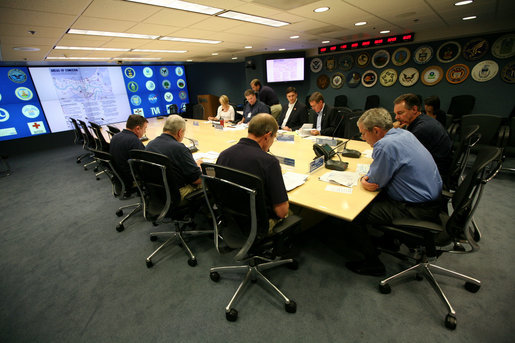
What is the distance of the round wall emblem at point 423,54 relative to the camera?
5332 millimetres

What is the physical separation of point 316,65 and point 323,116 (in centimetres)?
441

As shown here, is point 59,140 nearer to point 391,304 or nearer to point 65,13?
point 65,13

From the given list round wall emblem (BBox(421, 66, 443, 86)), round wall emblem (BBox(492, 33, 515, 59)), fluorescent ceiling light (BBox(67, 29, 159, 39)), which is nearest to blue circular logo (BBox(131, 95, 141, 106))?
fluorescent ceiling light (BBox(67, 29, 159, 39))

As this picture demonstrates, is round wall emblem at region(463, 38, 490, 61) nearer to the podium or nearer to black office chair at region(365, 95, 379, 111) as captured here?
black office chair at region(365, 95, 379, 111)

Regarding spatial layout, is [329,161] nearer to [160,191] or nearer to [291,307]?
[291,307]

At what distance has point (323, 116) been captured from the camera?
12.2 ft

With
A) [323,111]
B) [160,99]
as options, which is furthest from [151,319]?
[160,99]

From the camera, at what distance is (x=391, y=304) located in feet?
5.44

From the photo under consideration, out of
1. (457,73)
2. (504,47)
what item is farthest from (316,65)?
(504,47)

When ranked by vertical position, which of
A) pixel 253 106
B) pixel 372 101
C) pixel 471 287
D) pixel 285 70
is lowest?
pixel 471 287

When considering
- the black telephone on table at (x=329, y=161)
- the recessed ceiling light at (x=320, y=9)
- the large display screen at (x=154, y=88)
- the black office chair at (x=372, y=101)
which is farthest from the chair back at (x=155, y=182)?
the large display screen at (x=154, y=88)

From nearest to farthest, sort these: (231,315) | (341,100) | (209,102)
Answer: (231,315) → (341,100) → (209,102)

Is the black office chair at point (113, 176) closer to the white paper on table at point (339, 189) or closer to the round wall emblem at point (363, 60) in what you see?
the white paper on table at point (339, 189)

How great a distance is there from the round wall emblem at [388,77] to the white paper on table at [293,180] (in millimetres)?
5636
